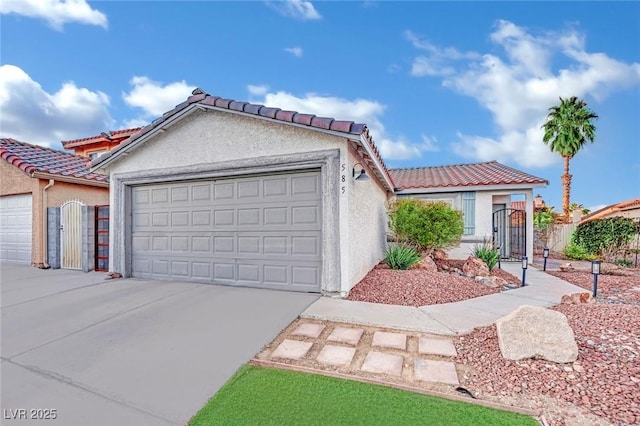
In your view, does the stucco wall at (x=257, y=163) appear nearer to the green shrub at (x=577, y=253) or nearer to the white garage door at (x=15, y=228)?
the white garage door at (x=15, y=228)

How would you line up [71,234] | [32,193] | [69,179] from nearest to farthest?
[71,234] → [32,193] → [69,179]

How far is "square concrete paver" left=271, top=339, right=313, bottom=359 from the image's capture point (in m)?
3.71

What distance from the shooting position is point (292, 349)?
3.87 m

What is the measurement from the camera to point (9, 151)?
1120 cm

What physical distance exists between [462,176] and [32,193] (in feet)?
56.8

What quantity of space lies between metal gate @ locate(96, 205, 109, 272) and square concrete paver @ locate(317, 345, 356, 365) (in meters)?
8.80

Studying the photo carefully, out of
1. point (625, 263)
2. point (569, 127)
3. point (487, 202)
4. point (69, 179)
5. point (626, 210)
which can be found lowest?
point (625, 263)

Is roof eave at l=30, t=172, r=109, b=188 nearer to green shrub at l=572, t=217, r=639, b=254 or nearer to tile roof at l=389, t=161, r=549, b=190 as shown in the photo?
tile roof at l=389, t=161, r=549, b=190

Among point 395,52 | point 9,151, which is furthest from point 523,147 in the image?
point 9,151

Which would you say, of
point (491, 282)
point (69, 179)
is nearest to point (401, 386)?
point (491, 282)

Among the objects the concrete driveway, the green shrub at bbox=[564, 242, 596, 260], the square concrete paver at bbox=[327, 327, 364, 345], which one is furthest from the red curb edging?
the green shrub at bbox=[564, 242, 596, 260]

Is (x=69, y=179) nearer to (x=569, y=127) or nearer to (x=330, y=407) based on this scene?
(x=330, y=407)

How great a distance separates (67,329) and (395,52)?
39.6 feet

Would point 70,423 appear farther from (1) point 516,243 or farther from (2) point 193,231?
(1) point 516,243
